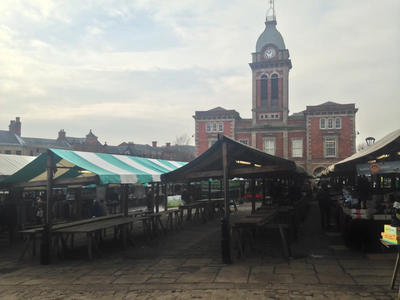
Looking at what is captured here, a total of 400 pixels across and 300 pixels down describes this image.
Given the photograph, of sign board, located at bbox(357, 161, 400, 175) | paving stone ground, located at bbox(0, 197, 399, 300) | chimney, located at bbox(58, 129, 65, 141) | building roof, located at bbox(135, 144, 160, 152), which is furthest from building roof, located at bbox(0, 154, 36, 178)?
building roof, located at bbox(135, 144, 160, 152)

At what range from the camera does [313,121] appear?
46.5 meters

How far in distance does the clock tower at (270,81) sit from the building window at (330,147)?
20.2 feet

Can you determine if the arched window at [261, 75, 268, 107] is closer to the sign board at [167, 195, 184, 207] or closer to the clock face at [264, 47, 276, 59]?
the clock face at [264, 47, 276, 59]

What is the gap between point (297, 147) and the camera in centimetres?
4741

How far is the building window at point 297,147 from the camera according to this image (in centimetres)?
4725

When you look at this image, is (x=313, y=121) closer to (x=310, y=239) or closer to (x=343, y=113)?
(x=343, y=113)

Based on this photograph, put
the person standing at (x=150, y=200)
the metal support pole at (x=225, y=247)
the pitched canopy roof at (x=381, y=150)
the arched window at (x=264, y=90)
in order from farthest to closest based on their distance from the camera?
the arched window at (x=264, y=90) < the person standing at (x=150, y=200) < the pitched canopy roof at (x=381, y=150) < the metal support pole at (x=225, y=247)

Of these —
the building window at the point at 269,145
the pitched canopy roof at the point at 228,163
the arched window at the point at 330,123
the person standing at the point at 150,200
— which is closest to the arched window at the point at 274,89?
the building window at the point at 269,145

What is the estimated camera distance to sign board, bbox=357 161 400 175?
7.90 metres

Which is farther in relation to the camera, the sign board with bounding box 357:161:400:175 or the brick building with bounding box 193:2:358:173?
the brick building with bounding box 193:2:358:173

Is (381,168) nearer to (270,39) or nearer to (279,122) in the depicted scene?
A: (279,122)

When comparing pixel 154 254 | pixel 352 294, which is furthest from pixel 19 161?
pixel 352 294

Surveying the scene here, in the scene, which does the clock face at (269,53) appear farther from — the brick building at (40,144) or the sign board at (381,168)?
the sign board at (381,168)

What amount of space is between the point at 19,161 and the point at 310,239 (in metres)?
10.8
